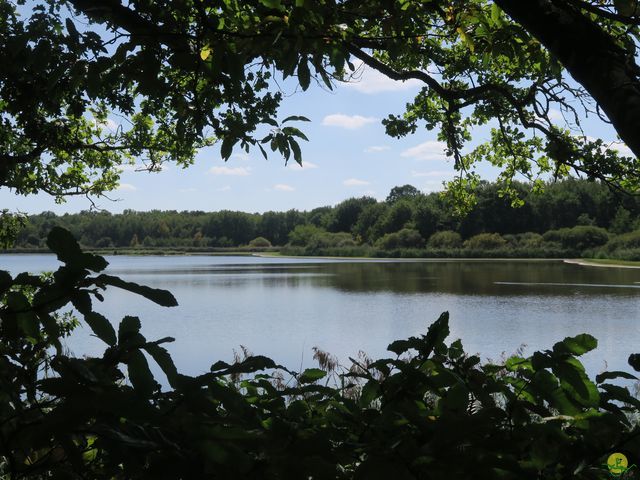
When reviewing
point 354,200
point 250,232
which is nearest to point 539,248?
point 354,200

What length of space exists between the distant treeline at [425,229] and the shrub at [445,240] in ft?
0.29

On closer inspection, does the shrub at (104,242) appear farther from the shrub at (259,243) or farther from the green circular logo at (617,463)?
the green circular logo at (617,463)

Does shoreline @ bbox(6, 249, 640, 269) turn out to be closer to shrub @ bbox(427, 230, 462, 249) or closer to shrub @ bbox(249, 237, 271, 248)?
shrub @ bbox(249, 237, 271, 248)

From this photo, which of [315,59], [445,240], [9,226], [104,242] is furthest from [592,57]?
[104,242]

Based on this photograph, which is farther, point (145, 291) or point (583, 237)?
point (583, 237)

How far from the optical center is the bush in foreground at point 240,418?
2.35 feet

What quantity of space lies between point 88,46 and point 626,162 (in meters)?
3.50

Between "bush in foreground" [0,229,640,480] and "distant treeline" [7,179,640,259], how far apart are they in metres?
32.1

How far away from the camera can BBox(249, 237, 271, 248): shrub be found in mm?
75419

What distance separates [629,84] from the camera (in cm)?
166

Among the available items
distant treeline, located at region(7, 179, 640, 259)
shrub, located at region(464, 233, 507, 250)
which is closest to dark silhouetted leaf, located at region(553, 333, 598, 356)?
distant treeline, located at region(7, 179, 640, 259)

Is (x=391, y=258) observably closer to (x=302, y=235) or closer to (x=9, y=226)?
(x=302, y=235)

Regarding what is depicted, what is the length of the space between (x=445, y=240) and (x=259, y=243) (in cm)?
3090

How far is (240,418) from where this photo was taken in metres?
0.86
